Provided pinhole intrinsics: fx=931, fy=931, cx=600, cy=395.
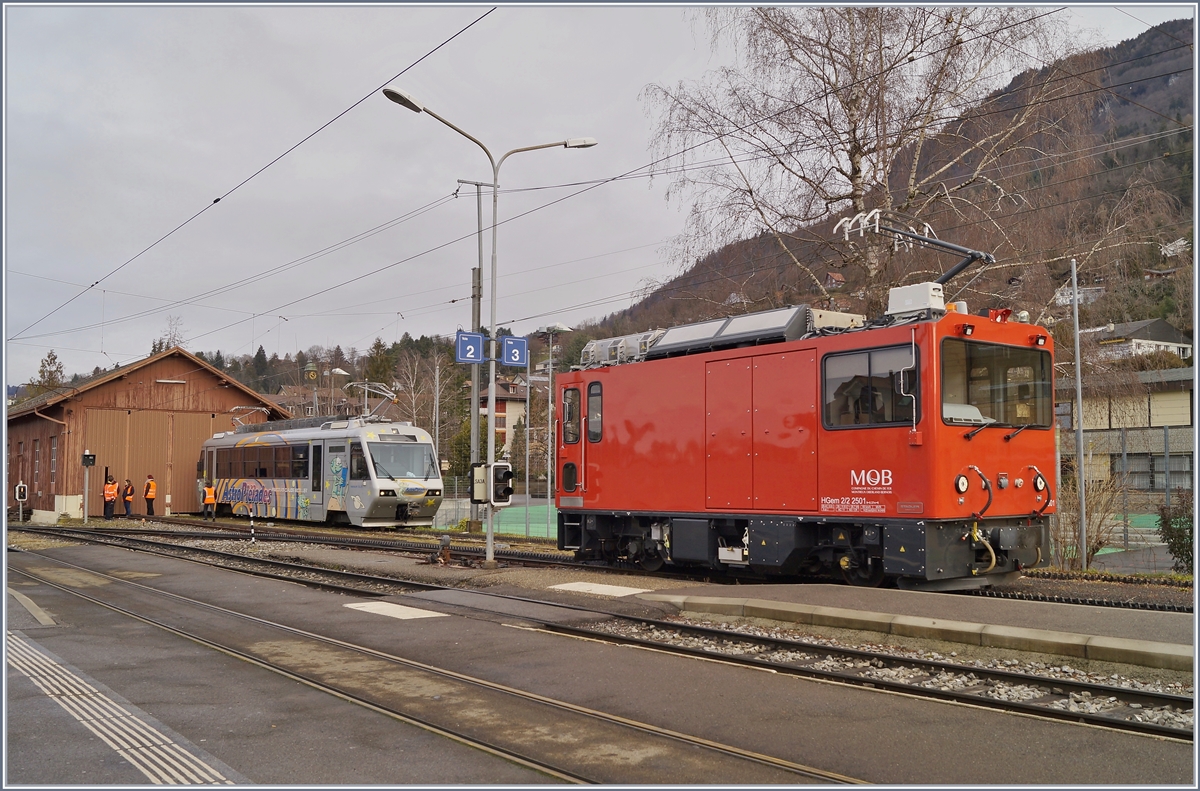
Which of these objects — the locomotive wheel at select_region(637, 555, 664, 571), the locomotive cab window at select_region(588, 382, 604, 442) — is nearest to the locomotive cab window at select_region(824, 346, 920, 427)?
the locomotive wheel at select_region(637, 555, 664, 571)

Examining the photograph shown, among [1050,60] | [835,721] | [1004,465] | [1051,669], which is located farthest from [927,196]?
[835,721]

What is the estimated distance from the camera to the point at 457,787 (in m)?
5.23

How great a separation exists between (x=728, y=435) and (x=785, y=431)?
3.67 ft

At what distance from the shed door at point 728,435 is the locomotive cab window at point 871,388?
1.50 metres

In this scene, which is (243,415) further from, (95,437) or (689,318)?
(689,318)

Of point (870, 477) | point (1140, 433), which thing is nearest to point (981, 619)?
point (870, 477)

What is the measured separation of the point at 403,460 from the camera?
29.0 m

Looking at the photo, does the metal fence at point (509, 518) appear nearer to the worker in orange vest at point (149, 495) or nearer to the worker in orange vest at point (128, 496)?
the worker in orange vest at point (149, 495)

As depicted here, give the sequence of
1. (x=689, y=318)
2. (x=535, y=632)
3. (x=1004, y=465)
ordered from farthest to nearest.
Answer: (x=689, y=318) < (x=1004, y=465) < (x=535, y=632)

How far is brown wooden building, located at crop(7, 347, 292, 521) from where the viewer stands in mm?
41531

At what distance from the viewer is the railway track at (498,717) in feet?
18.5

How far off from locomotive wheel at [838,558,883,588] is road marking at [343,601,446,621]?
545 cm

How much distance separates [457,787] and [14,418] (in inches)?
2081

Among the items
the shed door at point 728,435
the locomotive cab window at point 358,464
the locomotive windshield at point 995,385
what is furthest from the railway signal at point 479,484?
the locomotive cab window at point 358,464
